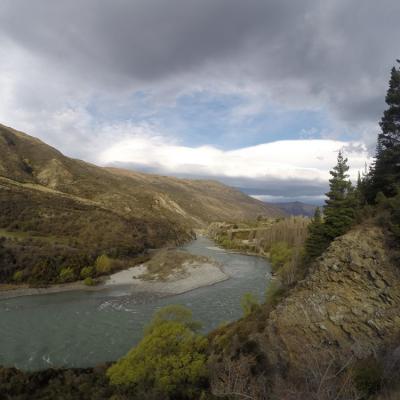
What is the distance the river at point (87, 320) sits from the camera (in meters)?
26.2

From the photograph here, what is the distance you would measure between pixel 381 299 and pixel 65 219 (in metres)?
74.8

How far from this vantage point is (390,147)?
23.6 metres

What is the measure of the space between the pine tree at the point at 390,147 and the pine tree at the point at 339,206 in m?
2.48

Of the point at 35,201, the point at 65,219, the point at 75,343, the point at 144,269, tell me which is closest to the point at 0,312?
the point at 75,343

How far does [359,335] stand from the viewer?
677 inches

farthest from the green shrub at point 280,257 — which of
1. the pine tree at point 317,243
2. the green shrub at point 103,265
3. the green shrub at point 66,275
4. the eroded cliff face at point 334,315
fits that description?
the eroded cliff face at point 334,315

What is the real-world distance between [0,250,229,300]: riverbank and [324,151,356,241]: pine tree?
30.8 m

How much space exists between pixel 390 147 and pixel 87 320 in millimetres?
36595

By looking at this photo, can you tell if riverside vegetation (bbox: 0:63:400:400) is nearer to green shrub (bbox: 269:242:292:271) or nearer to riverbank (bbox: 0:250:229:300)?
riverbank (bbox: 0:250:229:300)

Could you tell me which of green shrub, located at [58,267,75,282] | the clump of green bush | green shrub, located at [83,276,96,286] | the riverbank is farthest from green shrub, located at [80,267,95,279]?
the clump of green bush

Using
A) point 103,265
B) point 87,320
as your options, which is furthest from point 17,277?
point 87,320

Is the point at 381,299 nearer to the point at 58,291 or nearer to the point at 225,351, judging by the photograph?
the point at 225,351

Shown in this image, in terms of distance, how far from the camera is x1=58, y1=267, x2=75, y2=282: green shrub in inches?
1989

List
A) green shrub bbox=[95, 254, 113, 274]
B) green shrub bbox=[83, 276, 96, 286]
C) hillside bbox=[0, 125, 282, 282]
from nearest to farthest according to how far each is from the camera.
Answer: green shrub bbox=[83, 276, 96, 286] < hillside bbox=[0, 125, 282, 282] < green shrub bbox=[95, 254, 113, 274]
